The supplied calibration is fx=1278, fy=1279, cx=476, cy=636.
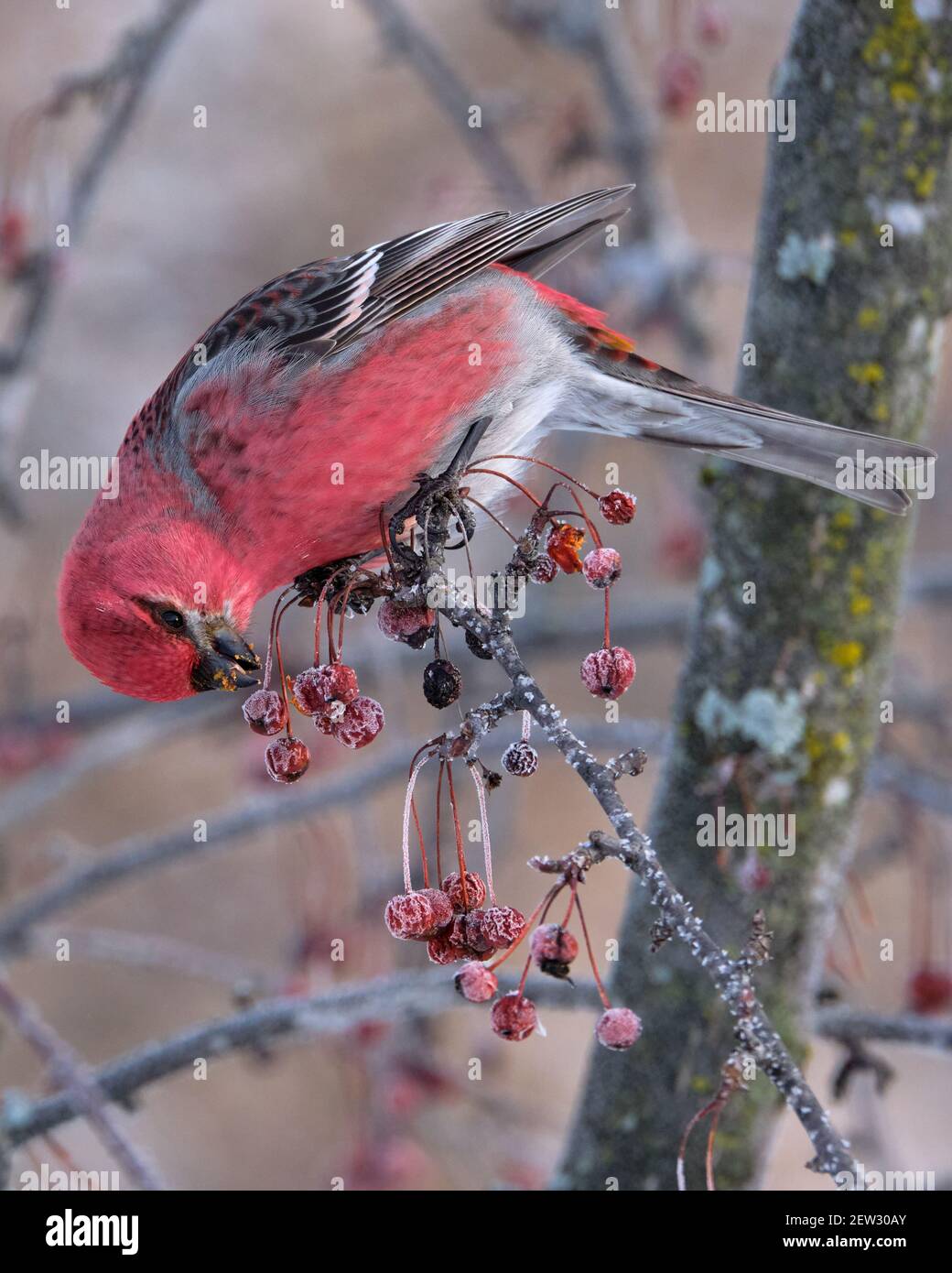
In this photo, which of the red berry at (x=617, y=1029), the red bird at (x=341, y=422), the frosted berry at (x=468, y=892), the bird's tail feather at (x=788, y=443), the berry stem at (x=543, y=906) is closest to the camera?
the berry stem at (x=543, y=906)

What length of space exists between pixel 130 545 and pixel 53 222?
5.10 ft

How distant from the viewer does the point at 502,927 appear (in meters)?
1.59

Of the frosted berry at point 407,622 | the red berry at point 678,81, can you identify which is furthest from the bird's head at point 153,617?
the red berry at point 678,81

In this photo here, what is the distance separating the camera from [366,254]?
3188 millimetres

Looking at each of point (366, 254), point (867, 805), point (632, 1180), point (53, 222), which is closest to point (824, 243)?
point (366, 254)

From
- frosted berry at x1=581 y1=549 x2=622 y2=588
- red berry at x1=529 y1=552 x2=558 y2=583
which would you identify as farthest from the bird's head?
frosted berry at x1=581 y1=549 x2=622 y2=588

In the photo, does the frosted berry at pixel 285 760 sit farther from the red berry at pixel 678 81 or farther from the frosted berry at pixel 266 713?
the red berry at pixel 678 81

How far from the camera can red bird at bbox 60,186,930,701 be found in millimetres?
2402

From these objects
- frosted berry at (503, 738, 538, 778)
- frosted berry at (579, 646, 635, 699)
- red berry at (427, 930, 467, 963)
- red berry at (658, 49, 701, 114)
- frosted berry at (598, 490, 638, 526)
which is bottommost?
red berry at (427, 930, 467, 963)

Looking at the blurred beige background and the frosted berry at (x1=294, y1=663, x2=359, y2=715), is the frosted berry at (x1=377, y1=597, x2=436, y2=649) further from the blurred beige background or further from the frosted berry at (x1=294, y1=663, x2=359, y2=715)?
the blurred beige background

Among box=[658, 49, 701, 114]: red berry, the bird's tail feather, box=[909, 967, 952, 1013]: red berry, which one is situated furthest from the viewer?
box=[658, 49, 701, 114]: red berry

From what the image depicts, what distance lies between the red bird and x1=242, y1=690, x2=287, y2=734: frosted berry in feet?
1.57

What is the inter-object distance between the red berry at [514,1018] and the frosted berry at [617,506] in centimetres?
68

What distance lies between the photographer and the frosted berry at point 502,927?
5.21ft
